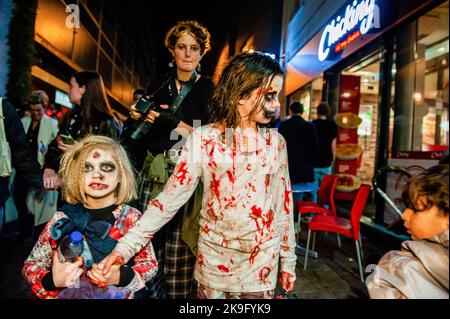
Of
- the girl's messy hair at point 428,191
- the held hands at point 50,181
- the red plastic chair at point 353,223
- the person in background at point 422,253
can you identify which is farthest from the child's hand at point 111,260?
the red plastic chair at point 353,223

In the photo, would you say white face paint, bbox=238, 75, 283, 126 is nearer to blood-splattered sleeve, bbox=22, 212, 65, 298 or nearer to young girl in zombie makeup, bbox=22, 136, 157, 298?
young girl in zombie makeup, bbox=22, 136, 157, 298

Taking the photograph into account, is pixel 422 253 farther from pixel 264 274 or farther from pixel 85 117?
pixel 85 117

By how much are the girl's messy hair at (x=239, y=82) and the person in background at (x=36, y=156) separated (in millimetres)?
2881

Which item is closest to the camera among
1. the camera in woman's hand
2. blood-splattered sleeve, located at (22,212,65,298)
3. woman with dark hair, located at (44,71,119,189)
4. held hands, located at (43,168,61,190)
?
blood-splattered sleeve, located at (22,212,65,298)

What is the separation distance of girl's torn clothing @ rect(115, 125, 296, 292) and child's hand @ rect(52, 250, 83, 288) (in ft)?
0.66

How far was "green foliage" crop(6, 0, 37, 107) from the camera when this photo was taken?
137 inches

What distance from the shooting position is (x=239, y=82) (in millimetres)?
1158

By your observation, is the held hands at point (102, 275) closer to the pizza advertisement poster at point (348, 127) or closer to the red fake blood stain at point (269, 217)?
the red fake blood stain at point (269, 217)

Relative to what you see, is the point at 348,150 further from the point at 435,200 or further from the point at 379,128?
the point at 435,200

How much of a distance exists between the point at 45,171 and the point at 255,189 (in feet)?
4.93

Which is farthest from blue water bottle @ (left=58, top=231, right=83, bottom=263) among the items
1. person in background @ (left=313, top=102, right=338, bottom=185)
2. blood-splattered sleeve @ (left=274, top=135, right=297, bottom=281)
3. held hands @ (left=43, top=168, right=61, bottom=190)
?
person in background @ (left=313, top=102, right=338, bottom=185)

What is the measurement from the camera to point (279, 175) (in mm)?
1205

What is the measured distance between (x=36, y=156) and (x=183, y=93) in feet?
8.96

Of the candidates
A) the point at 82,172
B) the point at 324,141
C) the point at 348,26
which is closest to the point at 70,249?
the point at 82,172
